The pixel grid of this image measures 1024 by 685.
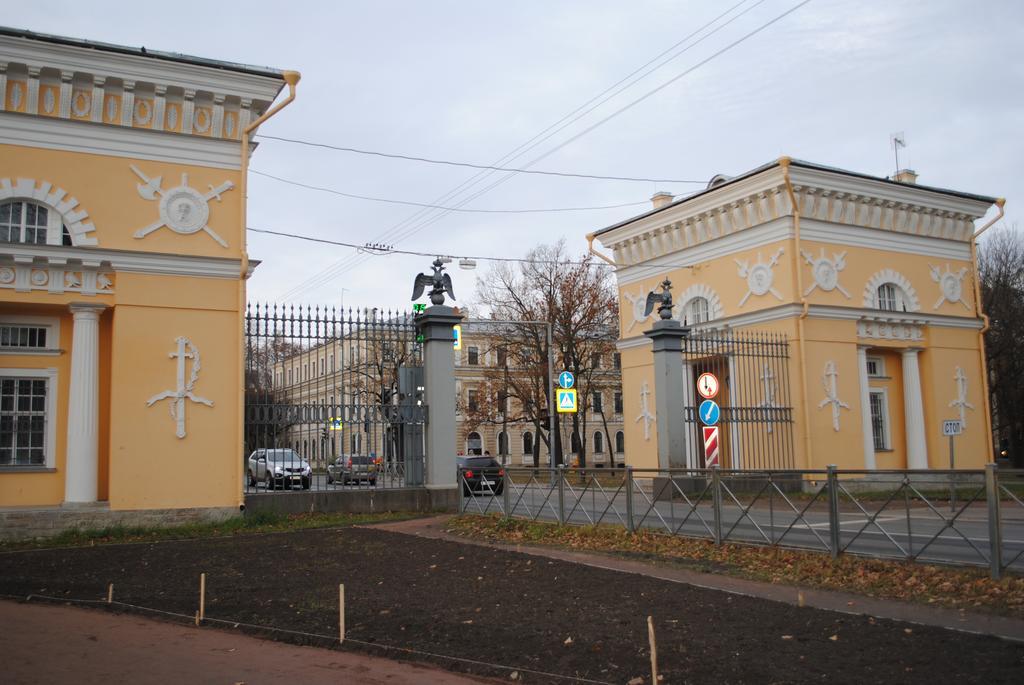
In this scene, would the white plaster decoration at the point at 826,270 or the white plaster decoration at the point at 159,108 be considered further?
the white plaster decoration at the point at 826,270

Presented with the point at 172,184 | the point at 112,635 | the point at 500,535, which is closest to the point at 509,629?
the point at 112,635

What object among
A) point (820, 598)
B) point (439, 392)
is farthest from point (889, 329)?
point (820, 598)

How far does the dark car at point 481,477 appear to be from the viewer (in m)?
18.8

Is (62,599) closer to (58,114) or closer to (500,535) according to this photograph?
(500,535)

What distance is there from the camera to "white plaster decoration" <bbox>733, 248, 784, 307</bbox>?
976 inches

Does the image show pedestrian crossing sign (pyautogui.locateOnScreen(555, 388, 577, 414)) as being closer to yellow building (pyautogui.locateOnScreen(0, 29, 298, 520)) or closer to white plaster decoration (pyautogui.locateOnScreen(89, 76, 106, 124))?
yellow building (pyautogui.locateOnScreen(0, 29, 298, 520))

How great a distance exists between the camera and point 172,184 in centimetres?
1762

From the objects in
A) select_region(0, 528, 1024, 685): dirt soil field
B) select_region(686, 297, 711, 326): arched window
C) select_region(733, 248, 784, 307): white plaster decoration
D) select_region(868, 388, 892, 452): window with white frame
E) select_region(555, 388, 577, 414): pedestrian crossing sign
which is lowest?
select_region(0, 528, 1024, 685): dirt soil field

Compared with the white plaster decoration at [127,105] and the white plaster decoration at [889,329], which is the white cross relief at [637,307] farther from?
the white plaster decoration at [127,105]

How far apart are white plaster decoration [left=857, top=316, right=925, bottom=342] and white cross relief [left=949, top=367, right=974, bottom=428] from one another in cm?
200

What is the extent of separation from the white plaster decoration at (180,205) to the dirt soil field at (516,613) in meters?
6.48

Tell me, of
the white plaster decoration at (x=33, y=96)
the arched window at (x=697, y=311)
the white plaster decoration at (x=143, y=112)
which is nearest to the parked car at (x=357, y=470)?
the white plaster decoration at (x=143, y=112)

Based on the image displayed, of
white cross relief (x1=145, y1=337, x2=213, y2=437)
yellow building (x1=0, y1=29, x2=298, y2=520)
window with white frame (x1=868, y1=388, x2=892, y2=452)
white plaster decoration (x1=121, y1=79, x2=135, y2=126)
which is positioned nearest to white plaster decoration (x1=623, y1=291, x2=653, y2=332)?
window with white frame (x1=868, y1=388, x2=892, y2=452)

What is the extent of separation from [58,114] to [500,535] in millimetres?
11557
